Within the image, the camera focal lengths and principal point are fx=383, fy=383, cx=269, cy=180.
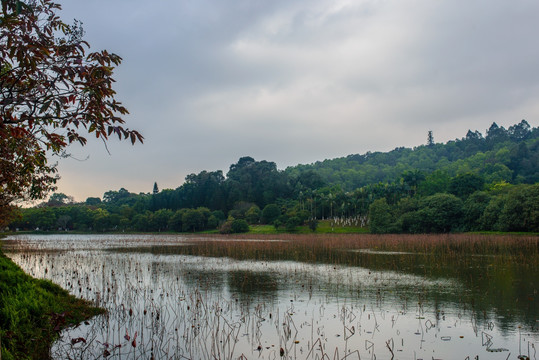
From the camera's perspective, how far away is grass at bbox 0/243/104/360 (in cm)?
722

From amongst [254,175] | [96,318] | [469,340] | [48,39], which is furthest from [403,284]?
[254,175]

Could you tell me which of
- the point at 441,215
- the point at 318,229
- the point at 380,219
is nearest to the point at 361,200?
the point at 318,229

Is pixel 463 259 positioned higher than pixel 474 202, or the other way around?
pixel 474 202

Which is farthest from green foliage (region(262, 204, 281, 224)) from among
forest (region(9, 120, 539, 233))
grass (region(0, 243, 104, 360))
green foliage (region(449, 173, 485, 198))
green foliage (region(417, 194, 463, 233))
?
grass (region(0, 243, 104, 360))

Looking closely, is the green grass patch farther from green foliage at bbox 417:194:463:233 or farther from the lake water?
the lake water

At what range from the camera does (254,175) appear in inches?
4978

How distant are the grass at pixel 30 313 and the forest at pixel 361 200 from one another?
43.1m

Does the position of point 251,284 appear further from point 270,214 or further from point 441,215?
point 270,214

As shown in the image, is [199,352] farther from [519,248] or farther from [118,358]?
[519,248]

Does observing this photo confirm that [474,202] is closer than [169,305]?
No

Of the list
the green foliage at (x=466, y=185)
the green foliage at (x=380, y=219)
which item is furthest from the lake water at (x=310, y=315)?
the green foliage at (x=466, y=185)

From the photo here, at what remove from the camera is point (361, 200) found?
8794 centimetres

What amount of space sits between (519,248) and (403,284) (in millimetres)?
22314

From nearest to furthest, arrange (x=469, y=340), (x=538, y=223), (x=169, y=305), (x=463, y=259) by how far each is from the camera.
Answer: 1. (x=469, y=340)
2. (x=169, y=305)
3. (x=463, y=259)
4. (x=538, y=223)
